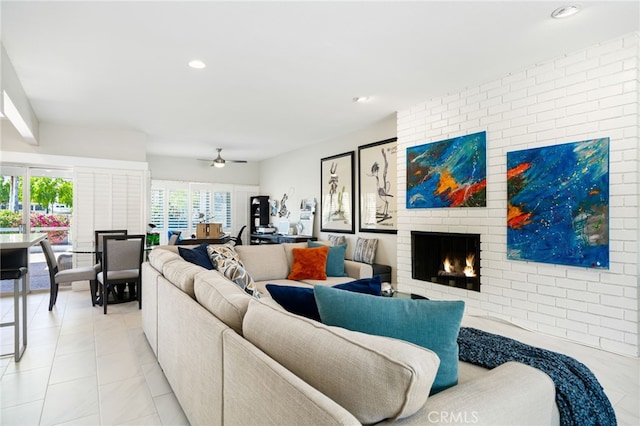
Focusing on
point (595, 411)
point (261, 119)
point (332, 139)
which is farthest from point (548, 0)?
point (332, 139)

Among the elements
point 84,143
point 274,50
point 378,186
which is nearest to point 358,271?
point 378,186

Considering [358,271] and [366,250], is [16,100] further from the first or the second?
[366,250]

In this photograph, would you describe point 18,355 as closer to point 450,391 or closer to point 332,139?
point 450,391

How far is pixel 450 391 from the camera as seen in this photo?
1.04m

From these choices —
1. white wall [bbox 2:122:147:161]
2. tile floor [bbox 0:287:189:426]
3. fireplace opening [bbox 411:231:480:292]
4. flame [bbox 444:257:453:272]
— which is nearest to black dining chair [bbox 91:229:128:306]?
tile floor [bbox 0:287:189:426]

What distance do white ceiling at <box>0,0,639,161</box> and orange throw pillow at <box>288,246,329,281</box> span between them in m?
1.82

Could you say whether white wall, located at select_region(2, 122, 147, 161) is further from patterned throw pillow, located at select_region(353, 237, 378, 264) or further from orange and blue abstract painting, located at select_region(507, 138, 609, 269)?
orange and blue abstract painting, located at select_region(507, 138, 609, 269)

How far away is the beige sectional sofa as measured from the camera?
0.87 m

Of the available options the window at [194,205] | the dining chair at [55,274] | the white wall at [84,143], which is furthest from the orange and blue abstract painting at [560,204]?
the window at [194,205]

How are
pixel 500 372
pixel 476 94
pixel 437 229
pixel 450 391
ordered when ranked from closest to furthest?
pixel 450 391 → pixel 500 372 → pixel 476 94 → pixel 437 229

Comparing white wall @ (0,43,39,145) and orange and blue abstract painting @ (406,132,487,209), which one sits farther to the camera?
orange and blue abstract painting @ (406,132,487,209)

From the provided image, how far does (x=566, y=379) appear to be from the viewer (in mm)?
1291

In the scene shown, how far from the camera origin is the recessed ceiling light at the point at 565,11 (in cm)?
245

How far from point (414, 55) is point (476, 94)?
1118 millimetres
